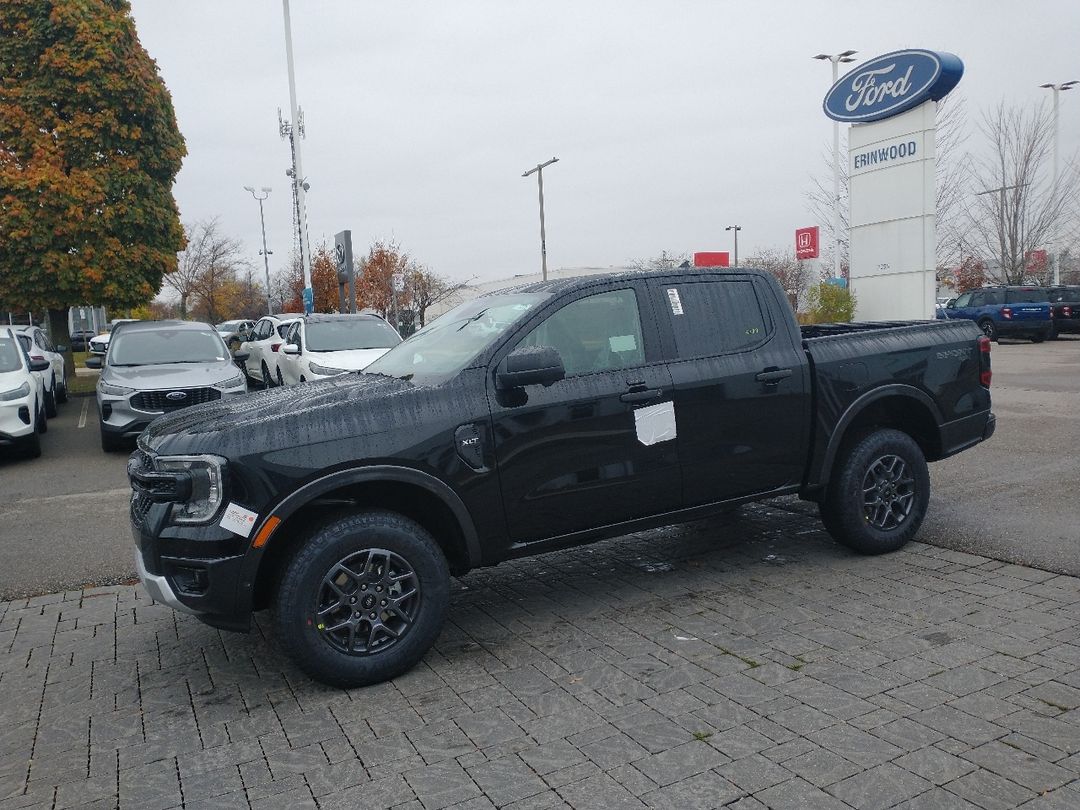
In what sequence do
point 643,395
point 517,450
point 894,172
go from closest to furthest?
point 517,450, point 643,395, point 894,172

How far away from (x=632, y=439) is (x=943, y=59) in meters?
12.8

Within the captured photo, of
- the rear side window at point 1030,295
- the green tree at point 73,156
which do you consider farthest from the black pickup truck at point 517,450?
the rear side window at point 1030,295

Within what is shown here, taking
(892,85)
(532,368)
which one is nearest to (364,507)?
(532,368)

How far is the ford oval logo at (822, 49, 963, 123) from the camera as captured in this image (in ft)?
47.5

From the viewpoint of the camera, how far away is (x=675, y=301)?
513cm

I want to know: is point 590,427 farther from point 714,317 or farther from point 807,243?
point 807,243

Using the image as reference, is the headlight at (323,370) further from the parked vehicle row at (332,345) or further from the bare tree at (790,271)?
the bare tree at (790,271)

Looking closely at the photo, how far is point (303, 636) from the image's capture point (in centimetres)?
395

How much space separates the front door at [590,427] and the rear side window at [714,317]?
21cm

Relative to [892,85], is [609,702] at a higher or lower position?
lower

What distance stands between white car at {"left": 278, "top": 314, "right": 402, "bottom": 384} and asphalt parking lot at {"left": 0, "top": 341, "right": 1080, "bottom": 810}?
22.5 ft

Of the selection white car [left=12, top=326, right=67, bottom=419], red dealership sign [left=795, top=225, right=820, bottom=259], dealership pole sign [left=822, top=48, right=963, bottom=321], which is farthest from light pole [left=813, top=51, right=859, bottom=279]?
white car [left=12, top=326, right=67, bottom=419]

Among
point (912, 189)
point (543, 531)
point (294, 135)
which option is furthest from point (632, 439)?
point (294, 135)

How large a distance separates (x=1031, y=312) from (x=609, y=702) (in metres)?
26.8
